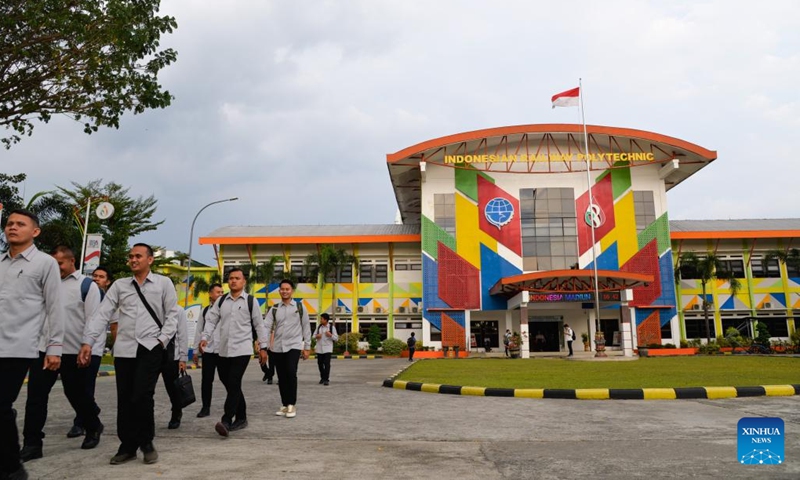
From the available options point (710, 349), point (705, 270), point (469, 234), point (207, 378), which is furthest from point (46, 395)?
point (705, 270)

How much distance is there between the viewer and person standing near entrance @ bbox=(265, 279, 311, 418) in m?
6.88

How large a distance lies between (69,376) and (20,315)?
1586 millimetres

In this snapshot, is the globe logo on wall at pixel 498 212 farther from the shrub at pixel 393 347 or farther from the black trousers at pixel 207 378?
the black trousers at pixel 207 378

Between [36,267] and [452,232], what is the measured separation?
30.0m

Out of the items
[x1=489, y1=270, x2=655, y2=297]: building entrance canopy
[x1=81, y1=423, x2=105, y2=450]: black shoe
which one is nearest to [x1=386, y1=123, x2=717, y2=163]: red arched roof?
[x1=489, y1=270, x2=655, y2=297]: building entrance canopy

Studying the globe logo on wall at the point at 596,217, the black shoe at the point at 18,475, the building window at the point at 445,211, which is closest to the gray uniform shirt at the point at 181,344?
the black shoe at the point at 18,475

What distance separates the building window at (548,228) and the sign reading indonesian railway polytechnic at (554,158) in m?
1.97

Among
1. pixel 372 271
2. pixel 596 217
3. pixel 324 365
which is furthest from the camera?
pixel 372 271

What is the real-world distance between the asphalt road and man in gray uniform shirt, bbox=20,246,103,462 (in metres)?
0.24

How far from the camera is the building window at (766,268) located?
118ft

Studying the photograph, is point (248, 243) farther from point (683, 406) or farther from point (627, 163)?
point (683, 406)

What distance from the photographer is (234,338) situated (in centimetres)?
587

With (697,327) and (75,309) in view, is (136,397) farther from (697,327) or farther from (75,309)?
(697,327)

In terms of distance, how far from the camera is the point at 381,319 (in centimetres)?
3606
